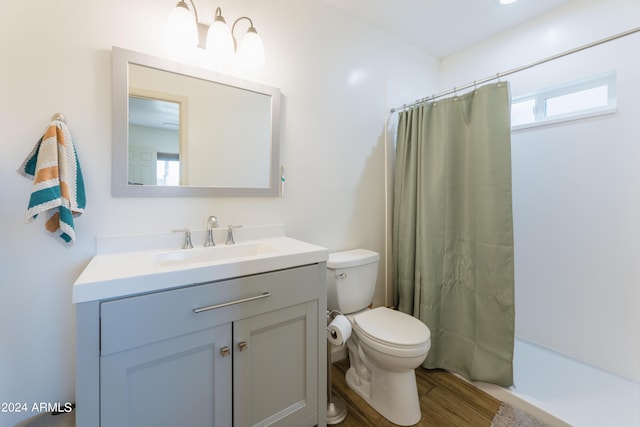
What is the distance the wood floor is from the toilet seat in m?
0.39

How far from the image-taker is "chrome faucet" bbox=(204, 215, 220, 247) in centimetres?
138

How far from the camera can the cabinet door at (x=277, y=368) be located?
1.07 m

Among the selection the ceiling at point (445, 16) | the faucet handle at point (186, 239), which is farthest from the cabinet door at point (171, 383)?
the ceiling at point (445, 16)

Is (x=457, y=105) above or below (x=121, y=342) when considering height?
above

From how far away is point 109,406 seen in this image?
84 centimetres

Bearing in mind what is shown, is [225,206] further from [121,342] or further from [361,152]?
[361,152]

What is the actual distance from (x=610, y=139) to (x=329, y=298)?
201 centimetres

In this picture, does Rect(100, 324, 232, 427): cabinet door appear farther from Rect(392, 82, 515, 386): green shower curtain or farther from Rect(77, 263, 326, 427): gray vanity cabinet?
Rect(392, 82, 515, 386): green shower curtain

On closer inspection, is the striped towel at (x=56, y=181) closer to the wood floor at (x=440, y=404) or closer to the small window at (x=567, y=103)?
the wood floor at (x=440, y=404)

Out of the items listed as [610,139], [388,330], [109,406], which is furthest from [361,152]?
[109,406]

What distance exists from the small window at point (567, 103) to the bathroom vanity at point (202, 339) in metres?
1.98

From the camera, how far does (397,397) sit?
1.44 m

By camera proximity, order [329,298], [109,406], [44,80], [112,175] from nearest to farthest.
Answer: [109,406] → [44,80] → [112,175] → [329,298]

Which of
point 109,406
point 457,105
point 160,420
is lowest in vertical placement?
point 160,420
